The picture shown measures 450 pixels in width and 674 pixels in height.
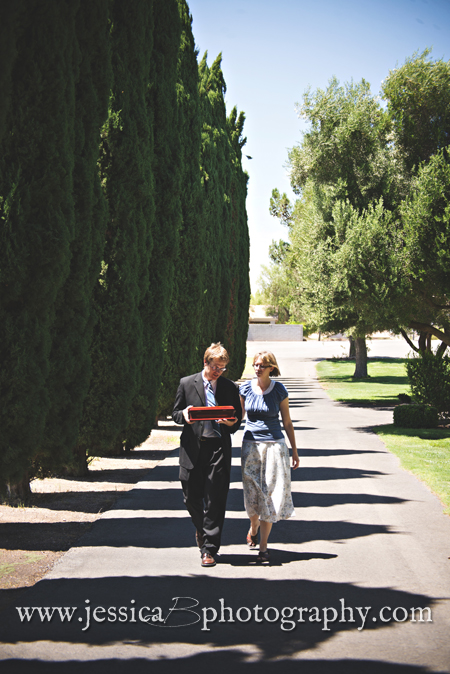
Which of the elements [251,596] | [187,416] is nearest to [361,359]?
[187,416]

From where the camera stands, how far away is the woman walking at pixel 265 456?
5336 millimetres

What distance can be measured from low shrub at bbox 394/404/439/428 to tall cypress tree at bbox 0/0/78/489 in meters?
10.7

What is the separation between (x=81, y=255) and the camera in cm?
746

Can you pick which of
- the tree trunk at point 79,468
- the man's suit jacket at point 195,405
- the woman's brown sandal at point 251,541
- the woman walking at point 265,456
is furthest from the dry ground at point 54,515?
the woman walking at point 265,456

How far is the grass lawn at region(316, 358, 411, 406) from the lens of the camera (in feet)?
73.0

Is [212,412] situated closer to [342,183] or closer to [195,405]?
[195,405]

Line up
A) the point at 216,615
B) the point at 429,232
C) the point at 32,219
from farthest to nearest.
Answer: the point at 429,232 < the point at 32,219 < the point at 216,615

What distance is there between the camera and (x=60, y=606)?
4273 mm

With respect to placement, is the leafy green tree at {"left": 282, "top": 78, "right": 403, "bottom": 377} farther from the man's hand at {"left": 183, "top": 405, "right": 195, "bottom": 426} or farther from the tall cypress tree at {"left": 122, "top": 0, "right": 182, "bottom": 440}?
the man's hand at {"left": 183, "top": 405, "right": 195, "bottom": 426}

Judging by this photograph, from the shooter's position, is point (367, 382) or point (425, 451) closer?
point (425, 451)

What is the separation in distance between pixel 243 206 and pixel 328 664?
25.1 meters

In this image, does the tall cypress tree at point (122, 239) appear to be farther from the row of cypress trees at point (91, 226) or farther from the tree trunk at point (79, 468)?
the tree trunk at point (79, 468)

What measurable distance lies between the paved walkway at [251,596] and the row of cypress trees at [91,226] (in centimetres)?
157

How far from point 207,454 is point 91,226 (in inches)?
151
